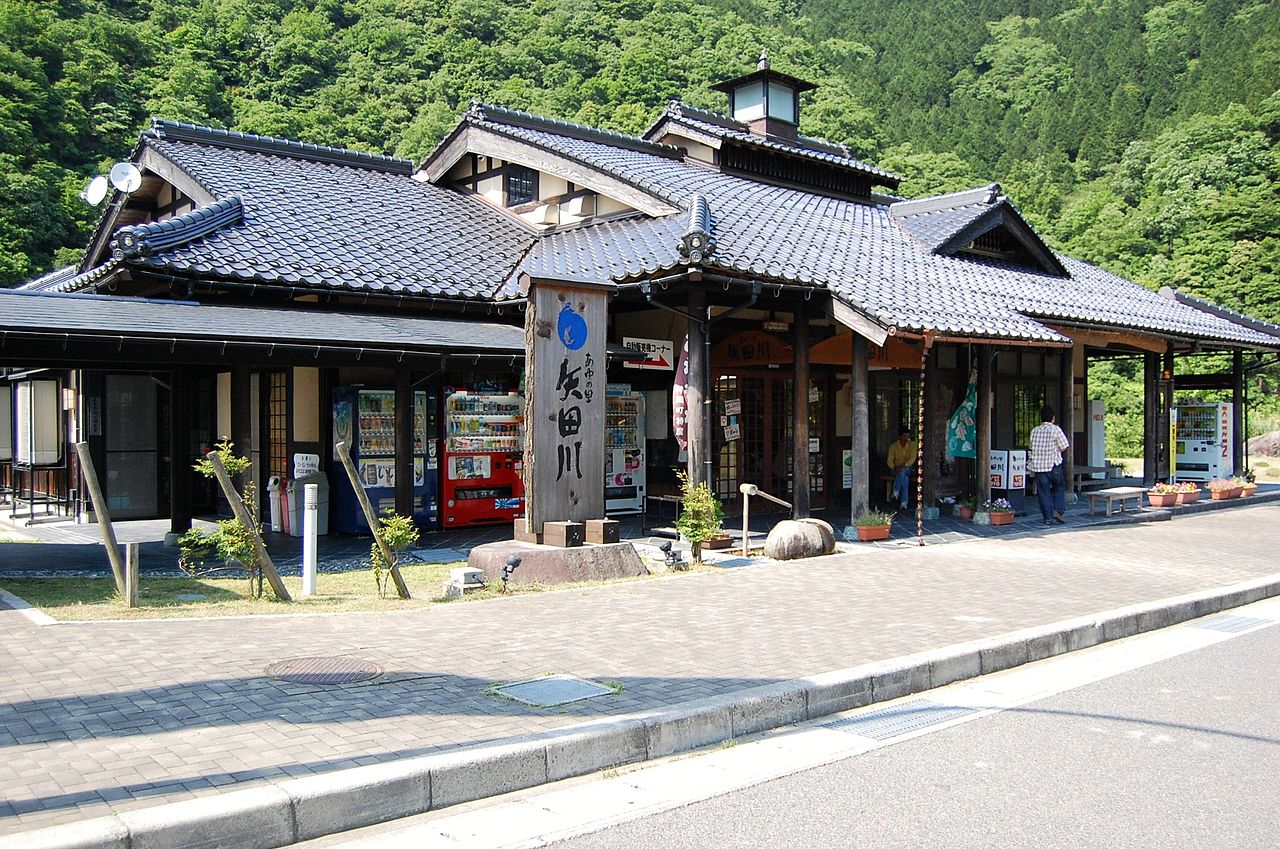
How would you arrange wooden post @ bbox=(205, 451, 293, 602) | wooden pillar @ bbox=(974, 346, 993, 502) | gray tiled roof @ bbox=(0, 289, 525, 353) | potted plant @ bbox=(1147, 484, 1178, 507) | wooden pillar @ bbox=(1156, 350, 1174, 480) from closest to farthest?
wooden post @ bbox=(205, 451, 293, 602)
gray tiled roof @ bbox=(0, 289, 525, 353)
wooden pillar @ bbox=(974, 346, 993, 502)
potted plant @ bbox=(1147, 484, 1178, 507)
wooden pillar @ bbox=(1156, 350, 1174, 480)

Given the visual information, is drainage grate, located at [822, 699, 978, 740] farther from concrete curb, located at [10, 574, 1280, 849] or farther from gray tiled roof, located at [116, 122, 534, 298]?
gray tiled roof, located at [116, 122, 534, 298]

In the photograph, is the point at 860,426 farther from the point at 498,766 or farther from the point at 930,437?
the point at 498,766

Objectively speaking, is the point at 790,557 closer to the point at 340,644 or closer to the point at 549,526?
the point at 549,526

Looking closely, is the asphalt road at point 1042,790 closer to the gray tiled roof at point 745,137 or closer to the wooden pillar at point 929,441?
the wooden pillar at point 929,441

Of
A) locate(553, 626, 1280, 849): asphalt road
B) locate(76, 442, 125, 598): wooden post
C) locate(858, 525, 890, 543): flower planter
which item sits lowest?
locate(553, 626, 1280, 849): asphalt road

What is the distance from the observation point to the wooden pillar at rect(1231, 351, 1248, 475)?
22.4 meters

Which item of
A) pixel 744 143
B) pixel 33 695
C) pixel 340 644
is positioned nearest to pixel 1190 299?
pixel 744 143

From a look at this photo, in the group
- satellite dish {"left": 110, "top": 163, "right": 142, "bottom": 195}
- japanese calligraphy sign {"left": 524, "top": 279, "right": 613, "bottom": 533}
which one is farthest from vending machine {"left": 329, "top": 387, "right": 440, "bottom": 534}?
satellite dish {"left": 110, "top": 163, "right": 142, "bottom": 195}

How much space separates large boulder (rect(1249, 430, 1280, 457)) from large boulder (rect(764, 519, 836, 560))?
89.4 feet

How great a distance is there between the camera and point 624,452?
16484 millimetres

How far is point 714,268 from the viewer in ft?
40.0

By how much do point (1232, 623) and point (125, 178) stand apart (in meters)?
16.8

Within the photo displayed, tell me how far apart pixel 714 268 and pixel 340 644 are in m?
6.96

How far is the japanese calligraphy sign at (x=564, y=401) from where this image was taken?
10602 mm
